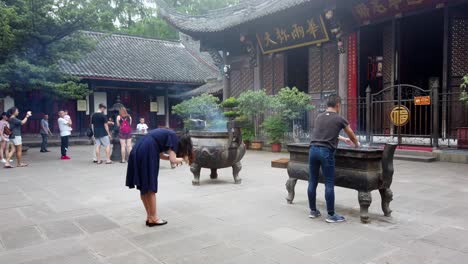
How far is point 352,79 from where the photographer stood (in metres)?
11.7

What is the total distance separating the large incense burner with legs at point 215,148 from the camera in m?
6.37

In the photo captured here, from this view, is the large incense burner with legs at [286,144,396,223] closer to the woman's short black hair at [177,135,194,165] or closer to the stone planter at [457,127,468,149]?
the woman's short black hair at [177,135,194,165]

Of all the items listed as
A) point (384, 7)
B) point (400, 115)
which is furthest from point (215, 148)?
point (384, 7)

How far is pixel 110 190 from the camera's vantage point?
20.2 ft

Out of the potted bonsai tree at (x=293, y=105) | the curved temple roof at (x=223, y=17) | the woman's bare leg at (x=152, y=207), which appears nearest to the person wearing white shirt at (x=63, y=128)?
the potted bonsai tree at (x=293, y=105)

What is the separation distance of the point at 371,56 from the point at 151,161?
1016 cm

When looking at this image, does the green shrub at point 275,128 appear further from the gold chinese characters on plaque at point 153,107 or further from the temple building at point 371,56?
the gold chinese characters on plaque at point 153,107

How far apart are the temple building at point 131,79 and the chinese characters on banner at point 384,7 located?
1127 cm

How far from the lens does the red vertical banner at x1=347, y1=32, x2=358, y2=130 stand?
37.9 feet

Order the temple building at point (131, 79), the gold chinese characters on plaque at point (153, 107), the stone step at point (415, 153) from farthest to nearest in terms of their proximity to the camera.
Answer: the gold chinese characters on plaque at point (153, 107) < the temple building at point (131, 79) < the stone step at point (415, 153)

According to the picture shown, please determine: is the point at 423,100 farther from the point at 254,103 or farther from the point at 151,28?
the point at 151,28

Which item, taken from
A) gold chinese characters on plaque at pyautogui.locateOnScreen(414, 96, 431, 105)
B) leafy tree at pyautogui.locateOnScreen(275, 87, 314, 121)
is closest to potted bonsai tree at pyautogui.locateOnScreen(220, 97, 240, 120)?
leafy tree at pyautogui.locateOnScreen(275, 87, 314, 121)

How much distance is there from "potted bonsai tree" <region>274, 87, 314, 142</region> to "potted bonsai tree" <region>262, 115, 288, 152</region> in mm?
177

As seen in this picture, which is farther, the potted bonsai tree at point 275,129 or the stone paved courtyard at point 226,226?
the potted bonsai tree at point 275,129
